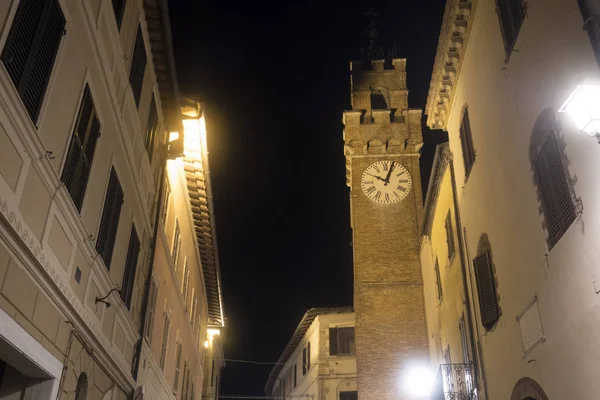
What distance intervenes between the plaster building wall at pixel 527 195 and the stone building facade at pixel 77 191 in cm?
575

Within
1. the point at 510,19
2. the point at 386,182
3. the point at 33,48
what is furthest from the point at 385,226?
the point at 33,48

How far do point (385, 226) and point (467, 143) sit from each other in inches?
583

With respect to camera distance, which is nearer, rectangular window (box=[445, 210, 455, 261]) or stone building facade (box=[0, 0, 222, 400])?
stone building facade (box=[0, 0, 222, 400])

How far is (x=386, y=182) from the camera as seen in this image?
95.7 feet

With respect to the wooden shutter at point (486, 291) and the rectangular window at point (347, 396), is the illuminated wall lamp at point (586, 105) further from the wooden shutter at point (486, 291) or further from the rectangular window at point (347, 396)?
the rectangular window at point (347, 396)

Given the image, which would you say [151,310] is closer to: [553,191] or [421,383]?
[421,383]

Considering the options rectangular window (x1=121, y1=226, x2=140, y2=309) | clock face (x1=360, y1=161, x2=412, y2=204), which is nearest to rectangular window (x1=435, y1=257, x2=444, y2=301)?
clock face (x1=360, y1=161, x2=412, y2=204)

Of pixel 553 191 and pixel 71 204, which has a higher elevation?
pixel 553 191

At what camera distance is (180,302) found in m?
18.8

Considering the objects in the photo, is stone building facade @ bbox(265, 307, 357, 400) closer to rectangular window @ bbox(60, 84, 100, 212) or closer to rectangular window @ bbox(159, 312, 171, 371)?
rectangular window @ bbox(159, 312, 171, 371)

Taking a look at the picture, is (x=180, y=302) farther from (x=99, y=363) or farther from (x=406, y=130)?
(x=406, y=130)

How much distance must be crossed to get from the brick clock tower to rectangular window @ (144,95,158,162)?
15365mm

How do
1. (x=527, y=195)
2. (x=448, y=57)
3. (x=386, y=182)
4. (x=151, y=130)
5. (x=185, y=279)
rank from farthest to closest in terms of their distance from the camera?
(x=386, y=182), (x=185, y=279), (x=448, y=57), (x=151, y=130), (x=527, y=195)

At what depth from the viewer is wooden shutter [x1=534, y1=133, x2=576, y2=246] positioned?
25.2 feet
